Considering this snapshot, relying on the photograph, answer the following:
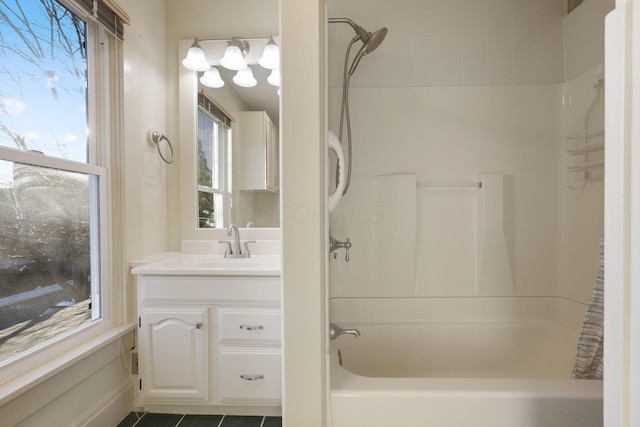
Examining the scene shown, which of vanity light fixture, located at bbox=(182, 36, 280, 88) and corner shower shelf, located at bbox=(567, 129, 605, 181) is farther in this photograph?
vanity light fixture, located at bbox=(182, 36, 280, 88)

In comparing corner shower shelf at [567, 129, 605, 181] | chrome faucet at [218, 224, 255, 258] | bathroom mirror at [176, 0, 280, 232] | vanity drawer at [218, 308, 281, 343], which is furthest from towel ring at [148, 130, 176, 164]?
corner shower shelf at [567, 129, 605, 181]

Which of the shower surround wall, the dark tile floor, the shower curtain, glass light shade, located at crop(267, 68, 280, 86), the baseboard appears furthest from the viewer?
glass light shade, located at crop(267, 68, 280, 86)

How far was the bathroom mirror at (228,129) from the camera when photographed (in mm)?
2207

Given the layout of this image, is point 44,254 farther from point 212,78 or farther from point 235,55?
point 235,55

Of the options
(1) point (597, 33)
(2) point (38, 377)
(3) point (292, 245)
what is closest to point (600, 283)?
(3) point (292, 245)

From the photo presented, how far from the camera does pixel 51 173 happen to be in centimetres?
146

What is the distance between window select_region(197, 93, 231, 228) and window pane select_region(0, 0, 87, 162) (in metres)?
0.70

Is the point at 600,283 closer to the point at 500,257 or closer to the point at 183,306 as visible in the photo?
the point at 500,257

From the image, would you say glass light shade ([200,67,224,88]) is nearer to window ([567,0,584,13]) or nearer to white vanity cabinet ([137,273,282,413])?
white vanity cabinet ([137,273,282,413])

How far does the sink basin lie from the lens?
1.67 metres

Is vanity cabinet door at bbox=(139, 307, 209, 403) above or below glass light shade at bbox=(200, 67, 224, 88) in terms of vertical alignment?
below

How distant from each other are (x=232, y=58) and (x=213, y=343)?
1.72 m

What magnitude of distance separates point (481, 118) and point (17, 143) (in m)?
2.23

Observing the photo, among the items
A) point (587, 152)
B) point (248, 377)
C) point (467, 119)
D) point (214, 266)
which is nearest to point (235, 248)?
point (214, 266)
